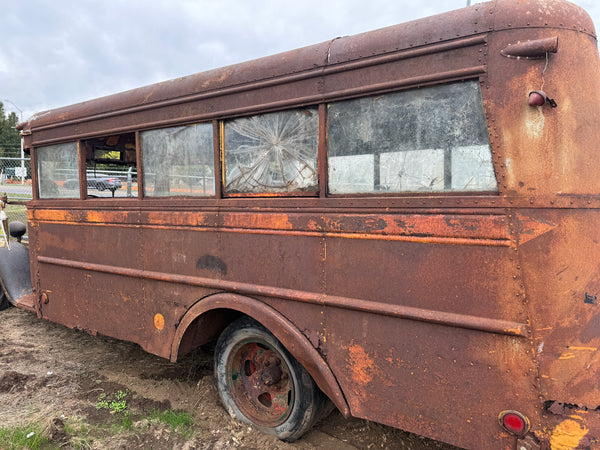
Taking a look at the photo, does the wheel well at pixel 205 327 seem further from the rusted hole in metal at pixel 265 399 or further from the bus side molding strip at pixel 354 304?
the rusted hole in metal at pixel 265 399

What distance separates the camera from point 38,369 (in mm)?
3771

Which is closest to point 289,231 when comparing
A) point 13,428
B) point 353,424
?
point 353,424

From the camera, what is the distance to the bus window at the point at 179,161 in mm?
2783

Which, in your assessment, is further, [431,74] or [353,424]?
[353,424]

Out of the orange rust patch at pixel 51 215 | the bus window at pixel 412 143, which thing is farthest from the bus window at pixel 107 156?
the bus window at pixel 412 143

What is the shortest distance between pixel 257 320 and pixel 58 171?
8.70 ft

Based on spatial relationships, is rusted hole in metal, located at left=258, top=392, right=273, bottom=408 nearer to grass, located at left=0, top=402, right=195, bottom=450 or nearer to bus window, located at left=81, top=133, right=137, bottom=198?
grass, located at left=0, top=402, right=195, bottom=450

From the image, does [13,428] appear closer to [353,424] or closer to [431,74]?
[353,424]

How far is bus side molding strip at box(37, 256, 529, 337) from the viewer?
180 cm

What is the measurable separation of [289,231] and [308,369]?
0.80 metres

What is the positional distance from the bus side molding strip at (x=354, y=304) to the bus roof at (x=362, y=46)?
48.7 inches

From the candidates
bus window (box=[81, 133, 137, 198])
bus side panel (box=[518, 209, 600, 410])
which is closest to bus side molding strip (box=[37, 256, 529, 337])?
bus side panel (box=[518, 209, 600, 410])

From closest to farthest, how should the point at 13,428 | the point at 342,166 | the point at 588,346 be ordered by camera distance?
the point at 588,346 → the point at 342,166 → the point at 13,428

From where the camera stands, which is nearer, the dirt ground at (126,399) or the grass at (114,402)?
the dirt ground at (126,399)
